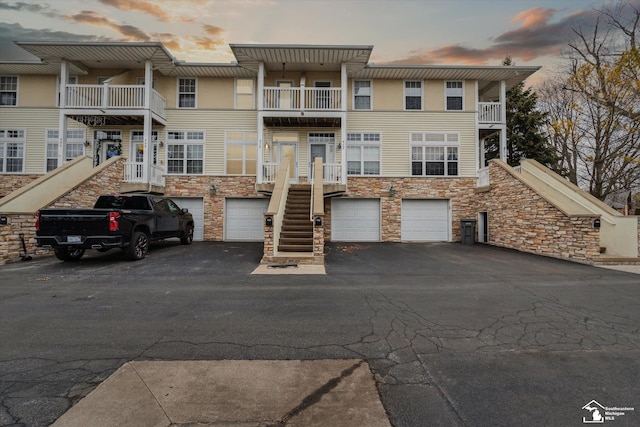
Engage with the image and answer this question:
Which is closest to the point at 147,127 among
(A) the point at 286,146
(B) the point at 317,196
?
(A) the point at 286,146

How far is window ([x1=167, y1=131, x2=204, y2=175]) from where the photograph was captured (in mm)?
15586

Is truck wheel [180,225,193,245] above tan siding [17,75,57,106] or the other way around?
the other way around

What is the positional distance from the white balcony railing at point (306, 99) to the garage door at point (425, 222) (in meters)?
6.12

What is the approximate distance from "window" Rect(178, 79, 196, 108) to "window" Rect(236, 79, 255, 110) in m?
2.26

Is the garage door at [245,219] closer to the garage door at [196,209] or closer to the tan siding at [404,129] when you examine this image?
the garage door at [196,209]

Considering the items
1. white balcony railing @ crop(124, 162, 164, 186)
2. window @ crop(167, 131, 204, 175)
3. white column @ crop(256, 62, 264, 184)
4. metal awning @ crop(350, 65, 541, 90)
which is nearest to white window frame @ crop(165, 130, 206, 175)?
window @ crop(167, 131, 204, 175)

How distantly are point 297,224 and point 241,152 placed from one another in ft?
22.1

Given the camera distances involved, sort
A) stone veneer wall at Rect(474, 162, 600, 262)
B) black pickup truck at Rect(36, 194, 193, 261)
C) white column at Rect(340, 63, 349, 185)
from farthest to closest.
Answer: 1. white column at Rect(340, 63, 349, 185)
2. stone veneer wall at Rect(474, 162, 600, 262)
3. black pickup truck at Rect(36, 194, 193, 261)

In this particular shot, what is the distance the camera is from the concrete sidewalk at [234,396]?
7.51ft

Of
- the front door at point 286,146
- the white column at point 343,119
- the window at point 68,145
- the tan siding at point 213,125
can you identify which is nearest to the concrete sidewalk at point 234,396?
the white column at point 343,119

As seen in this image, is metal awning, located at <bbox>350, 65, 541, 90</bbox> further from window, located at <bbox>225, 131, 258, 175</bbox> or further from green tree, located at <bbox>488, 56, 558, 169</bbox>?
green tree, located at <bbox>488, 56, 558, 169</bbox>

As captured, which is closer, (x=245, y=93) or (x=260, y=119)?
(x=260, y=119)

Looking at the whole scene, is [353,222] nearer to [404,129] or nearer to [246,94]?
[404,129]

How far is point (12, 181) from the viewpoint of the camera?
15.4m
